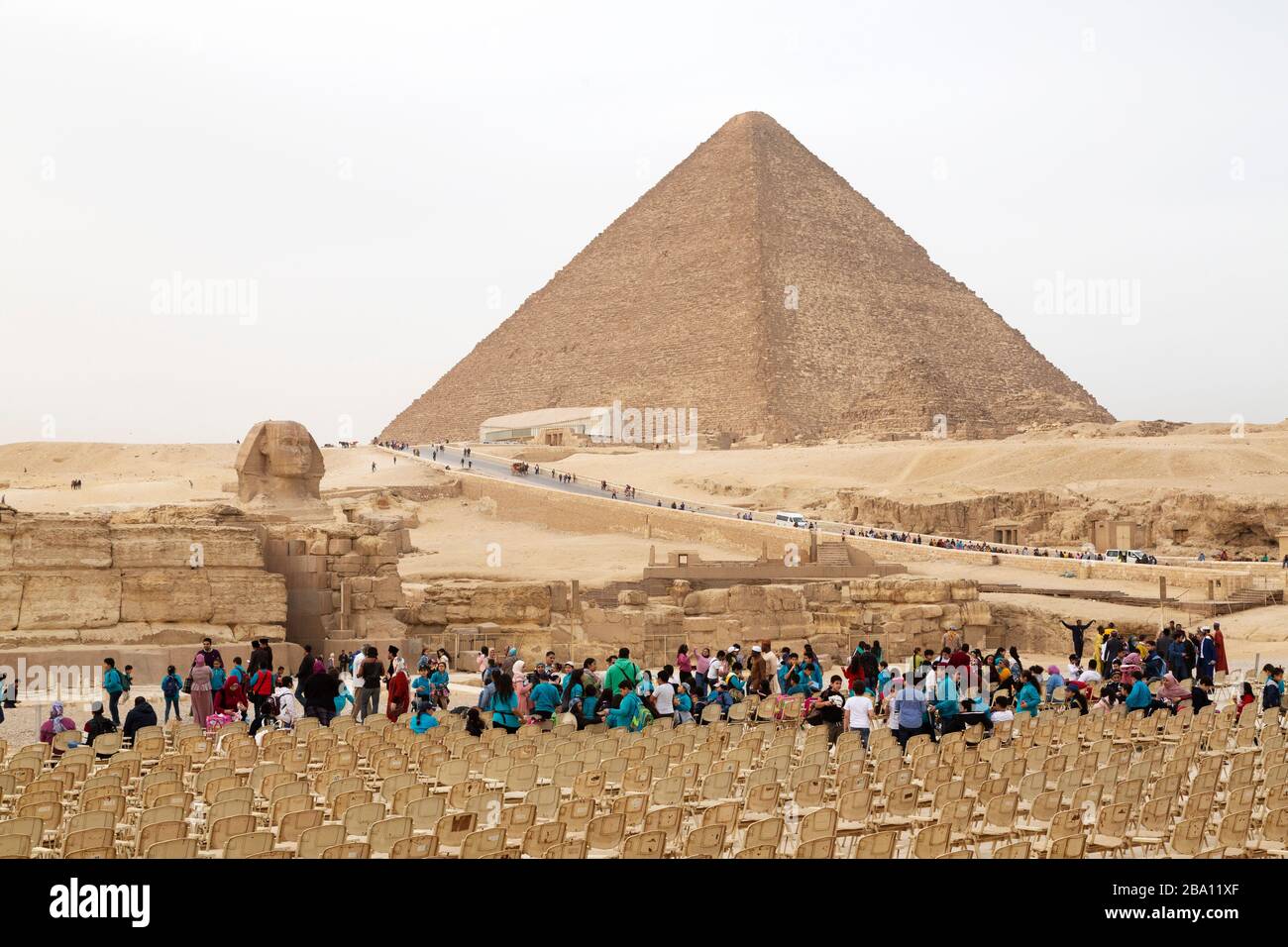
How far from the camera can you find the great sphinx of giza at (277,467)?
18.4m

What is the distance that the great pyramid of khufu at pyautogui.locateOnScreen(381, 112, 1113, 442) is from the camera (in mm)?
121500

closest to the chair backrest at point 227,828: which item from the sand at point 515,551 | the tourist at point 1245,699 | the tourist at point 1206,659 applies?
the tourist at point 1245,699

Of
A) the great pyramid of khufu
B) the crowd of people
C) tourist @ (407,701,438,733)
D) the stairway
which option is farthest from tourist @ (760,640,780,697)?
the great pyramid of khufu

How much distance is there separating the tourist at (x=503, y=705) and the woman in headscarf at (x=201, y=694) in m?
2.44

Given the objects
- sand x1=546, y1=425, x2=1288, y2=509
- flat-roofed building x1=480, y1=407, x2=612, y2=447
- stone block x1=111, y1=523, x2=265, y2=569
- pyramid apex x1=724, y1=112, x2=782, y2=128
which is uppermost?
pyramid apex x1=724, y1=112, x2=782, y2=128

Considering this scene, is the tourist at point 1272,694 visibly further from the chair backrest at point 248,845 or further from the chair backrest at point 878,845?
the chair backrest at point 248,845

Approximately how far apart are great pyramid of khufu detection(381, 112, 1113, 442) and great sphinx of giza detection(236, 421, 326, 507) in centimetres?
9051

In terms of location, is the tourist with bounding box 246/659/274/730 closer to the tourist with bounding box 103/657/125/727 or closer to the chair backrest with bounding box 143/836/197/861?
the tourist with bounding box 103/657/125/727

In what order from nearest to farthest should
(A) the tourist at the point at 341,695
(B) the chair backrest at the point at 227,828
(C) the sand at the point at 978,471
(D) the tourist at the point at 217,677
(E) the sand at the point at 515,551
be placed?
(B) the chair backrest at the point at 227,828 < (A) the tourist at the point at 341,695 < (D) the tourist at the point at 217,677 < (E) the sand at the point at 515,551 < (C) the sand at the point at 978,471

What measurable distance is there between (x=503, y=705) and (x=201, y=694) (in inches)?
101

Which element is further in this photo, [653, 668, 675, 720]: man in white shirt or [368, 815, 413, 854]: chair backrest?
[653, 668, 675, 720]: man in white shirt

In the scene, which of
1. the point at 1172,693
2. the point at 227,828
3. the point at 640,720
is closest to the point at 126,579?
the point at 640,720

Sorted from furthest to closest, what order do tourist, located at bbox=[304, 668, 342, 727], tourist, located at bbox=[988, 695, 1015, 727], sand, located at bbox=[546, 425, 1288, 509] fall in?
sand, located at bbox=[546, 425, 1288, 509]
tourist, located at bbox=[304, 668, 342, 727]
tourist, located at bbox=[988, 695, 1015, 727]
